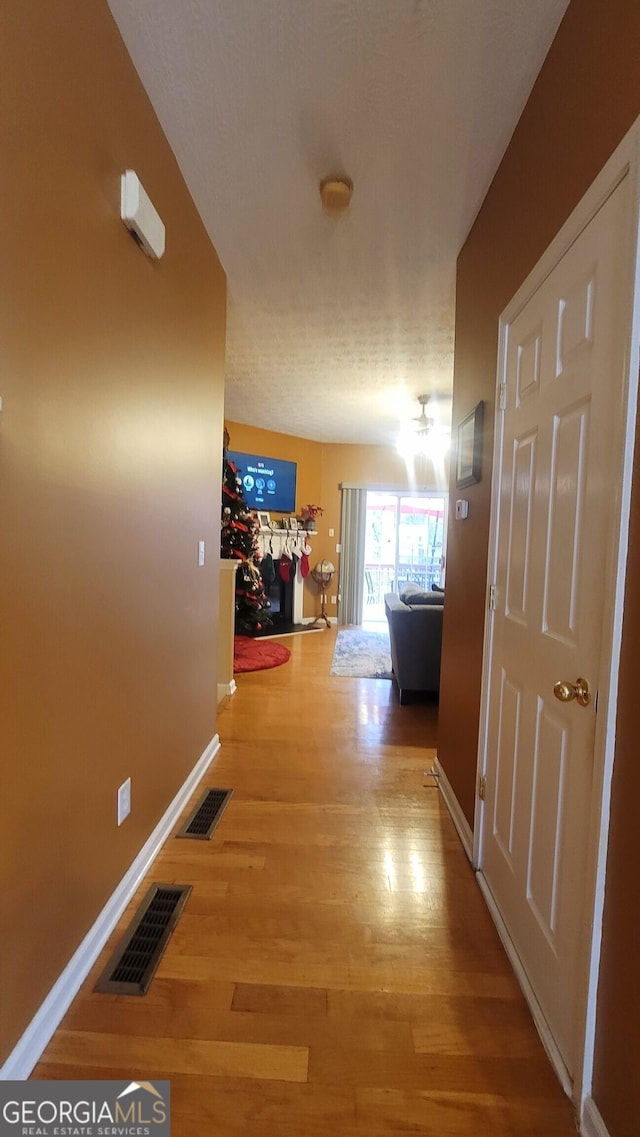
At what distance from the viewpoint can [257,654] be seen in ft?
16.4

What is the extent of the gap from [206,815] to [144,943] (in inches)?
26.5

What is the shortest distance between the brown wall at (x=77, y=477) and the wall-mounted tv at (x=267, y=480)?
4233 millimetres

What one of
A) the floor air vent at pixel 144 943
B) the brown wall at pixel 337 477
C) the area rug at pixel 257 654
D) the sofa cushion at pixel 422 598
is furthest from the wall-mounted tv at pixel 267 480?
the floor air vent at pixel 144 943

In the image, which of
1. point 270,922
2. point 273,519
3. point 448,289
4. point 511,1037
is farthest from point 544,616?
point 273,519

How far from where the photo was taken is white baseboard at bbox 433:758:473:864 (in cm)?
184

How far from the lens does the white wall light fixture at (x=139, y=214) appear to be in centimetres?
136

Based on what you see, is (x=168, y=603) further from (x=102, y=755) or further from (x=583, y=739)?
(x=583, y=739)

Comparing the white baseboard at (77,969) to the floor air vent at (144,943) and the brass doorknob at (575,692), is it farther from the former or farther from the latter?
the brass doorknob at (575,692)

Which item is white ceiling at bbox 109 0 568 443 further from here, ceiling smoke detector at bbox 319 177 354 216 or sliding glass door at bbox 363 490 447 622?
sliding glass door at bbox 363 490 447 622

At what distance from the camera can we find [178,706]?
207 centimetres

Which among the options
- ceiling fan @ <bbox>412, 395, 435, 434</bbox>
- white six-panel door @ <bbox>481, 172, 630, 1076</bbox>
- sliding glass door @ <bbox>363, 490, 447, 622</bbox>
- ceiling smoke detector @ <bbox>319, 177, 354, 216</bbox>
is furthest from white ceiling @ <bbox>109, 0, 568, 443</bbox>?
sliding glass door @ <bbox>363, 490, 447, 622</bbox>

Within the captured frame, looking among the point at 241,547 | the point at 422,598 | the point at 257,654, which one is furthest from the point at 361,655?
the point at 241,547

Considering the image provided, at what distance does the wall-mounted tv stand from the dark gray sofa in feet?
10.7

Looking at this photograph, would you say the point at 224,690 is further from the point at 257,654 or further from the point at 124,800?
the point at 124,800
